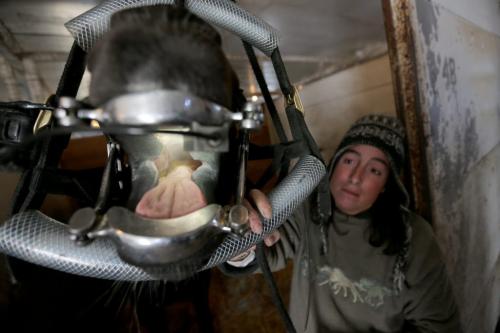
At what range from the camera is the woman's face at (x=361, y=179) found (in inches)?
39.3

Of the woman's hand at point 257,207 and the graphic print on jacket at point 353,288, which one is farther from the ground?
the woman's hand at point 257,207

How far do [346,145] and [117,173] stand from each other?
36.5 inches

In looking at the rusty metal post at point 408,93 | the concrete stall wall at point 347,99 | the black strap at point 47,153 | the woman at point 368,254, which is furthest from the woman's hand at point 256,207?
the concrete stall wall at point 347,99

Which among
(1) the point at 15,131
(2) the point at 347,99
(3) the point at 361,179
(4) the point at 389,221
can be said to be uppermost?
(2) the point at 347,99

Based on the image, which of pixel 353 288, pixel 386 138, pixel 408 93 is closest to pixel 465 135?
pixel 408 93

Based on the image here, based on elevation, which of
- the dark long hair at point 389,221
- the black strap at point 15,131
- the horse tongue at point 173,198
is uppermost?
the black strap at point 15,131

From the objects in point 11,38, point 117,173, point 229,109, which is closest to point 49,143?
point 117,173

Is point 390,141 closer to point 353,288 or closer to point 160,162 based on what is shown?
point 353,288

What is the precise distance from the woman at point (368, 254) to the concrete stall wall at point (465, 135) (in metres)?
0.19

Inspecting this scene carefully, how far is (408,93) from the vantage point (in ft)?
3.41

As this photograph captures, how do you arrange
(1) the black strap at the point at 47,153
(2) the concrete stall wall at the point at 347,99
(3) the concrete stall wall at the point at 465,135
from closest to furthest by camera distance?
1. (1) the black strap at the point at 47,153
2. (3) the concrete stall wall at the point at 465,135
3. (2) the concrete stall wall at the point at 347,99

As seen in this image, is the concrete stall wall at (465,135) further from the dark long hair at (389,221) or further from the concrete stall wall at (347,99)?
the concrete stall wall at (347,99)

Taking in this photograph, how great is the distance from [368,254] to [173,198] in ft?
3.05

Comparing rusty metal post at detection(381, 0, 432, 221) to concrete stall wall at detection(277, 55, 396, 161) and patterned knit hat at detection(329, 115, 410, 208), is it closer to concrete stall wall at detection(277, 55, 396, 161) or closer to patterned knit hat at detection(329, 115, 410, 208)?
patterned knit hat at detection(329, 115, 410, 208)
